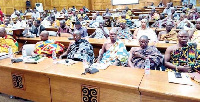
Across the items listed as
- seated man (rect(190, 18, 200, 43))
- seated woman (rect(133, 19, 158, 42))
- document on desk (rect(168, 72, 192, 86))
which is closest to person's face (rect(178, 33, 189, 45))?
document on desk (rect(168, 72, 192, 86))

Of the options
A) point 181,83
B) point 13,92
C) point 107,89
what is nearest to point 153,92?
point 181,83

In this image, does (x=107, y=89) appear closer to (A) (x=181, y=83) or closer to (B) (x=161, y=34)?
(A) (x=181, y=83)

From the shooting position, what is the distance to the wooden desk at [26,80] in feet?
8.17

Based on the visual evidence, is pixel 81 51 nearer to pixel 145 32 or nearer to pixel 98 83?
pixel 98 83

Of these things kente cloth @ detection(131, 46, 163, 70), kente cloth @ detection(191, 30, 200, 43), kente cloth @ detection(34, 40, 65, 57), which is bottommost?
kente cloth @ detection(131, 46, 163, 70)

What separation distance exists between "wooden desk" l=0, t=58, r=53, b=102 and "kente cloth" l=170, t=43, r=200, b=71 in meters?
1.84

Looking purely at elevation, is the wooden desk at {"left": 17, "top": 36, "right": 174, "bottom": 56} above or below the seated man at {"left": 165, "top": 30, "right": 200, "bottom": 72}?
above

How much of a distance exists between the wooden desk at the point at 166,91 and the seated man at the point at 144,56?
3.08ft

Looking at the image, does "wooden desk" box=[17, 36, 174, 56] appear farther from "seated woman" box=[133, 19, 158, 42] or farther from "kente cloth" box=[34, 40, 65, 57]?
"seated woman" box=[133, 19, 158, 42]

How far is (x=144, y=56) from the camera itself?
300cm

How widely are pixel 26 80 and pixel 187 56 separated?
7.52 ft

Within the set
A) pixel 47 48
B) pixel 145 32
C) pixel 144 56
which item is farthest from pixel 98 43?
pixel 145 32

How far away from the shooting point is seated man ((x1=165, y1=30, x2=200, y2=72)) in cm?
275

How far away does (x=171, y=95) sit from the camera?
173 cm
